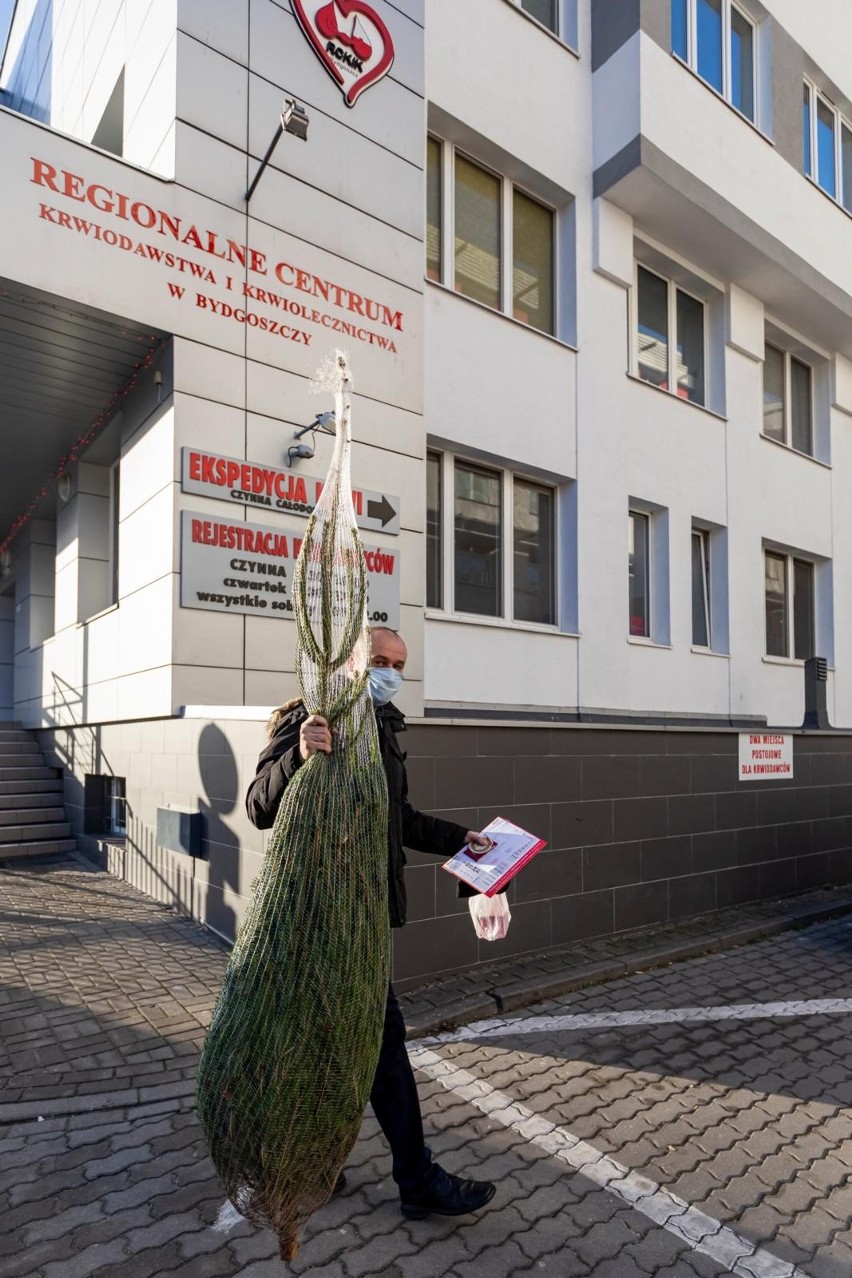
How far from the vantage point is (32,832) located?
929cm

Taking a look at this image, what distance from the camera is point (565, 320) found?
9961 millimetres

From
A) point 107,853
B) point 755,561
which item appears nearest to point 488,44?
point 755,561

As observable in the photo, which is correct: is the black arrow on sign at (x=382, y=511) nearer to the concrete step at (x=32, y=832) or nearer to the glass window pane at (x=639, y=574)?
the glass window pane at (x=639, y=574)

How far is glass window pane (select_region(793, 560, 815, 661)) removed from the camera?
13758 millimetres

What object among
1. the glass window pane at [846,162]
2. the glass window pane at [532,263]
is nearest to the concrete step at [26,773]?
the glass window pane at [532,263]

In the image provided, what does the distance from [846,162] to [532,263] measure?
7447 millimetres

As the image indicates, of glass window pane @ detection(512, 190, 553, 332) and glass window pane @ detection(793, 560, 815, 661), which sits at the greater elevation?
glass window pane @ detection(512, 190, 553, 332)

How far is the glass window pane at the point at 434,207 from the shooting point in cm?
909

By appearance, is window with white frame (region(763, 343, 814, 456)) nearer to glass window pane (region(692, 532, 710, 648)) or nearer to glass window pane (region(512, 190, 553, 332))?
glass window pane (region(692, 532, 710, 648))

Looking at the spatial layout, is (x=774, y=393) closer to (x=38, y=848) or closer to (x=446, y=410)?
(x=446, y=410)

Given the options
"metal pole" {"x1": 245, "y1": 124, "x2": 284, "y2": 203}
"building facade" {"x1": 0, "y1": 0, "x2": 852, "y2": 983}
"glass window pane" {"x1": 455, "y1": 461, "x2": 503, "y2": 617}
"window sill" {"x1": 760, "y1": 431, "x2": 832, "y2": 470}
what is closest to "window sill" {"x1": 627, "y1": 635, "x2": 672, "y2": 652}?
"building facade" {"x1": 0, "y1": 0, "x2": 852, "y2": 983}

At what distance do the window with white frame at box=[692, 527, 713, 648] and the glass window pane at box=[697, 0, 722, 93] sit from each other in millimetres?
5600

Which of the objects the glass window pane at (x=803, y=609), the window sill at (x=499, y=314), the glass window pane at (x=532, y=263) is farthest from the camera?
the glass window pane at (x=803, y=609)

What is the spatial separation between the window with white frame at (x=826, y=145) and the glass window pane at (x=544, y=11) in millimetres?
4720
